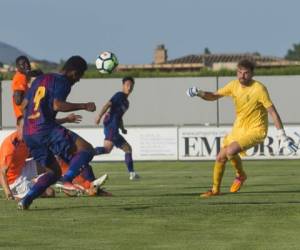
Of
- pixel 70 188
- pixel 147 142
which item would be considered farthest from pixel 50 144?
pixel 147 142

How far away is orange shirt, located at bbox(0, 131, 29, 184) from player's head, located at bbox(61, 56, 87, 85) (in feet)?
8.89

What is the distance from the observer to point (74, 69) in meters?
14.5

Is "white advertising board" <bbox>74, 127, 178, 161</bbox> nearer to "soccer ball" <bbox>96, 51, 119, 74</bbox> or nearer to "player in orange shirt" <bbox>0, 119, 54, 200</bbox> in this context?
"soccer ball" <bbox>96, 51, 119, 74</bbox>

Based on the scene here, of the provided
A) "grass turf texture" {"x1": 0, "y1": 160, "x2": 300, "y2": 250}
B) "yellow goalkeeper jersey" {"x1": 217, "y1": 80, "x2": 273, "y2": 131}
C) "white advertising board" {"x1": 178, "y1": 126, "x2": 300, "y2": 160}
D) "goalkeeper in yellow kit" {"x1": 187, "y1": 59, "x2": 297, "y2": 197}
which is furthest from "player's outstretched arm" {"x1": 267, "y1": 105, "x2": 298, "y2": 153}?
"white advertising board" {"x1": 178, "y1": 126, "x2": 300, "y2": 160}

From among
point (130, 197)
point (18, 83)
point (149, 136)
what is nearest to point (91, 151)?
point (130, 197)

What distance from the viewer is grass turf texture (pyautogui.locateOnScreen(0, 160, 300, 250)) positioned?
11.3 m

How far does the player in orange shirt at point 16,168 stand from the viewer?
16859 millimetres

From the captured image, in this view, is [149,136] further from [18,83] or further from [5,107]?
[18,83]

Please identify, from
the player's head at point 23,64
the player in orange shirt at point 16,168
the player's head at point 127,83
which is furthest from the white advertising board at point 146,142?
the player in orange shirt at point 16,168

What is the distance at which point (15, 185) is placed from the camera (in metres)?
17.4

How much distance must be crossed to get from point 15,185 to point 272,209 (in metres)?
4.57

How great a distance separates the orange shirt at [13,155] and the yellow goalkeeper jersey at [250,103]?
121 inches

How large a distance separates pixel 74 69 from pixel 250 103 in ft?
11.7

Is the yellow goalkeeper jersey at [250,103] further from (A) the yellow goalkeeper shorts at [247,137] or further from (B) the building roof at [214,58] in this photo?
(B) the building roof at [214,58]
